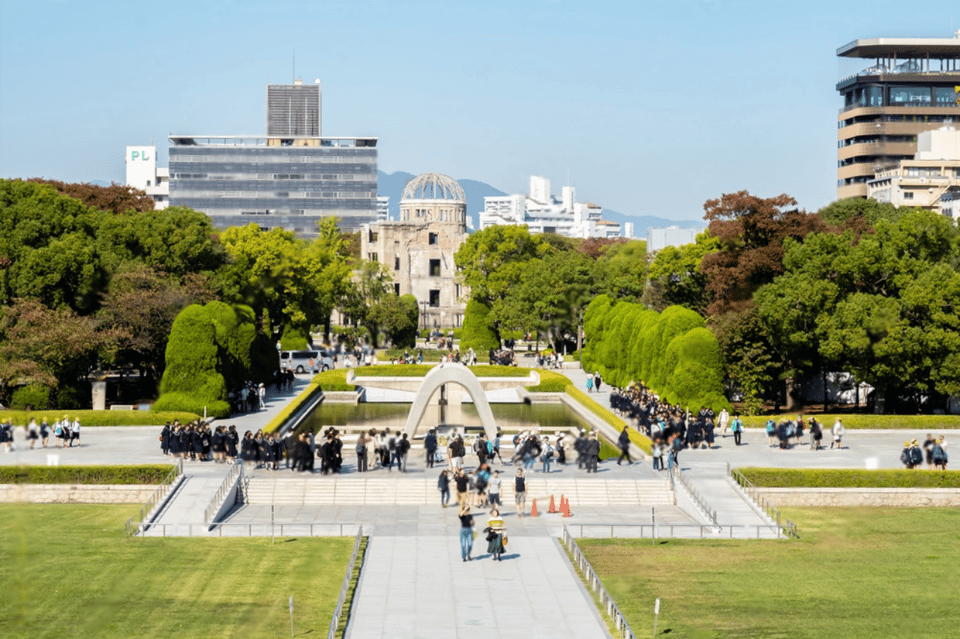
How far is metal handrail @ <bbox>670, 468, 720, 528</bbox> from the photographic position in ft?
107

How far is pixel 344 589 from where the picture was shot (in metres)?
23.4

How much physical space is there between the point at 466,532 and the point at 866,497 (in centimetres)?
1457

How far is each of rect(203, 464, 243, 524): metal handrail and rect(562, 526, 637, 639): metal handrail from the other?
31.0 ft

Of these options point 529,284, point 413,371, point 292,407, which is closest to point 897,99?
point 529,284

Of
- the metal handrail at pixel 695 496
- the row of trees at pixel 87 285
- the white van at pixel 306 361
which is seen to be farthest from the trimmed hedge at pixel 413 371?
the metal handrail at pixel 695 496

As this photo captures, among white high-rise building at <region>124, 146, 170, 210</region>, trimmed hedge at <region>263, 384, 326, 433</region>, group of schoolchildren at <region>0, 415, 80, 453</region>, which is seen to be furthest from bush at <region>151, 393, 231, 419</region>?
white high-rise building at <region>124, 146, 170, 210</region>

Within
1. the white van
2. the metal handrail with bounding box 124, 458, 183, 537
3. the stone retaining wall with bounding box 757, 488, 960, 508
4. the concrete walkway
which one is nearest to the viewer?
the concrete walkway

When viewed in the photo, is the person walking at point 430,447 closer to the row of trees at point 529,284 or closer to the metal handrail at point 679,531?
the metal handrail at point 679,531

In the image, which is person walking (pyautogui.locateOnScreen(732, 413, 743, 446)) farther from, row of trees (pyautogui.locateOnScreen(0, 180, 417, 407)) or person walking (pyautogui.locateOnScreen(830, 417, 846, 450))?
row of trees (pyautogui.locateOnScreen(0, 180, 417, 407))

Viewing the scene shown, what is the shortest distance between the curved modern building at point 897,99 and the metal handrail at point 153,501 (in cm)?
10328

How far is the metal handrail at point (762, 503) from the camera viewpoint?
32.2 metres

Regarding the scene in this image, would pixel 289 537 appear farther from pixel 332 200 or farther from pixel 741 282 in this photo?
pixel 332 200

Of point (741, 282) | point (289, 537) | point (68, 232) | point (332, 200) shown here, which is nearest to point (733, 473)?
point (289, 537)

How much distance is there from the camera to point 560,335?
93938mm
